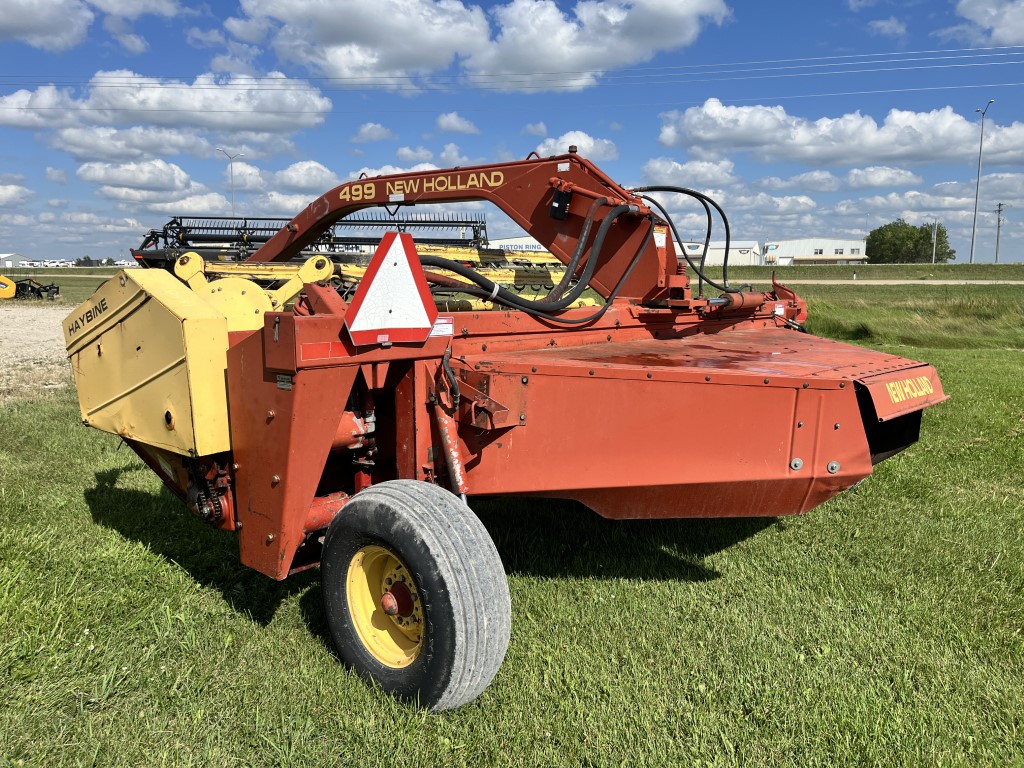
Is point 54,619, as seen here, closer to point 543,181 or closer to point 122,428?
point 122,428

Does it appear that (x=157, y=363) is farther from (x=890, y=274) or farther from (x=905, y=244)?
(x=905, y=244)

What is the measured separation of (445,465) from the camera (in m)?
3.13

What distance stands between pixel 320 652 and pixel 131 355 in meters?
1.55

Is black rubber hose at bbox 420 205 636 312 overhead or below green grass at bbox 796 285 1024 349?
overhead

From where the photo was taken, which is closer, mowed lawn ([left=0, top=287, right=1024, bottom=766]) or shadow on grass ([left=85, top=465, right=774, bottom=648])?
mowed lawn ([left=0, top=287, right=1024, bottom=766])

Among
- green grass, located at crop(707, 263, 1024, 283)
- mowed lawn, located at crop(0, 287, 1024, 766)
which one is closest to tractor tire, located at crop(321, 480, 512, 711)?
mowed lawn, located at crop(0, 287, 1024, 766)

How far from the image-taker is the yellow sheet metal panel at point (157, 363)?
3043 mm

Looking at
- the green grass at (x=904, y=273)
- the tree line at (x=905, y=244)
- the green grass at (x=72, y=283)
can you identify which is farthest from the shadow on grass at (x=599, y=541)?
the tree line at (x=905, y=244)

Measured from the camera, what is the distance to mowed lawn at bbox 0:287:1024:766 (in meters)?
2.51

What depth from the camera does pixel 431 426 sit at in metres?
3.13

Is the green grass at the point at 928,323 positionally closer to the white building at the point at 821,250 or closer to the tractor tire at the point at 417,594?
the tractor tire at the point at 417,594

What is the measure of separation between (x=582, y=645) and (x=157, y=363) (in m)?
2.14

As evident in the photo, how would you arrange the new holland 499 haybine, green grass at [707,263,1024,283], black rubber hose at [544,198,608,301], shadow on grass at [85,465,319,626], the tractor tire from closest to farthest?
1. the tractor tire
2. the new holland 499 haybine
3. shadow on grass at [85,465,319,626]
4. black rubber hose at [544,198,608,301]
5. green grass at [707,263,1024,283]

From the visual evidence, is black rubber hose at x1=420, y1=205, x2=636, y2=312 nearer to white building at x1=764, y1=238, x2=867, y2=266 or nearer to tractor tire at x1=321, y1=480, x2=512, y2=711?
tractor tire at x1=321, y1=480, x2=512, y2=711
